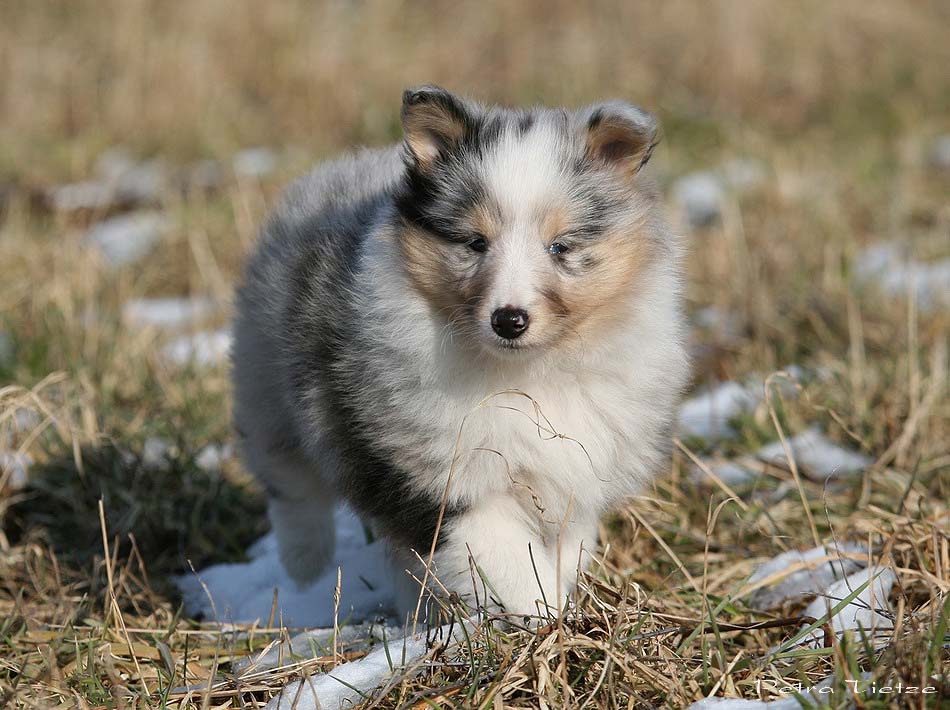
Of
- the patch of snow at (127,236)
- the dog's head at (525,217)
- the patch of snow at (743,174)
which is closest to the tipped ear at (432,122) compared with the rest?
the dog's head at (525,217)

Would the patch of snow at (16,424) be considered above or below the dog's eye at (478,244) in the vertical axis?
below

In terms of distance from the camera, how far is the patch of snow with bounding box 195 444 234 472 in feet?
14.1

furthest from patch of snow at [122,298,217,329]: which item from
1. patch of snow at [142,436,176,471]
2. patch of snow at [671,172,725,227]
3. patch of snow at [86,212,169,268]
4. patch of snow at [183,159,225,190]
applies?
patch of snow at [671,172,725,227]

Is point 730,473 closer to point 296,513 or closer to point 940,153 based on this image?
point 296,513

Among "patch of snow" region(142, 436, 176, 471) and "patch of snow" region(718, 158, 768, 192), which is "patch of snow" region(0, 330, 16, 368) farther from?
"patch of snow" region(718, 158, 768, 192)

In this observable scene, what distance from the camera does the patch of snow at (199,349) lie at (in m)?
5.01

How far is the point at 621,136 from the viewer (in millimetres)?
2889

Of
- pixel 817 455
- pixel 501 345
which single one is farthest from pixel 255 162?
pixel 501 345

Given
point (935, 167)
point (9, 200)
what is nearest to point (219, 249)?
point (9, 200)

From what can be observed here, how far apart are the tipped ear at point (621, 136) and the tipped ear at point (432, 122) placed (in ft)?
1.06

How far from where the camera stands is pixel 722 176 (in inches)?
282

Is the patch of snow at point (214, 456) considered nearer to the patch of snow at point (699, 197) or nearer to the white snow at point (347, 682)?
the white snow at point (347, 682)

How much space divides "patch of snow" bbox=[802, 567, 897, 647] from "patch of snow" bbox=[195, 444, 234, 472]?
2312 mm

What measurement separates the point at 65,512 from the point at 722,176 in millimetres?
4775
